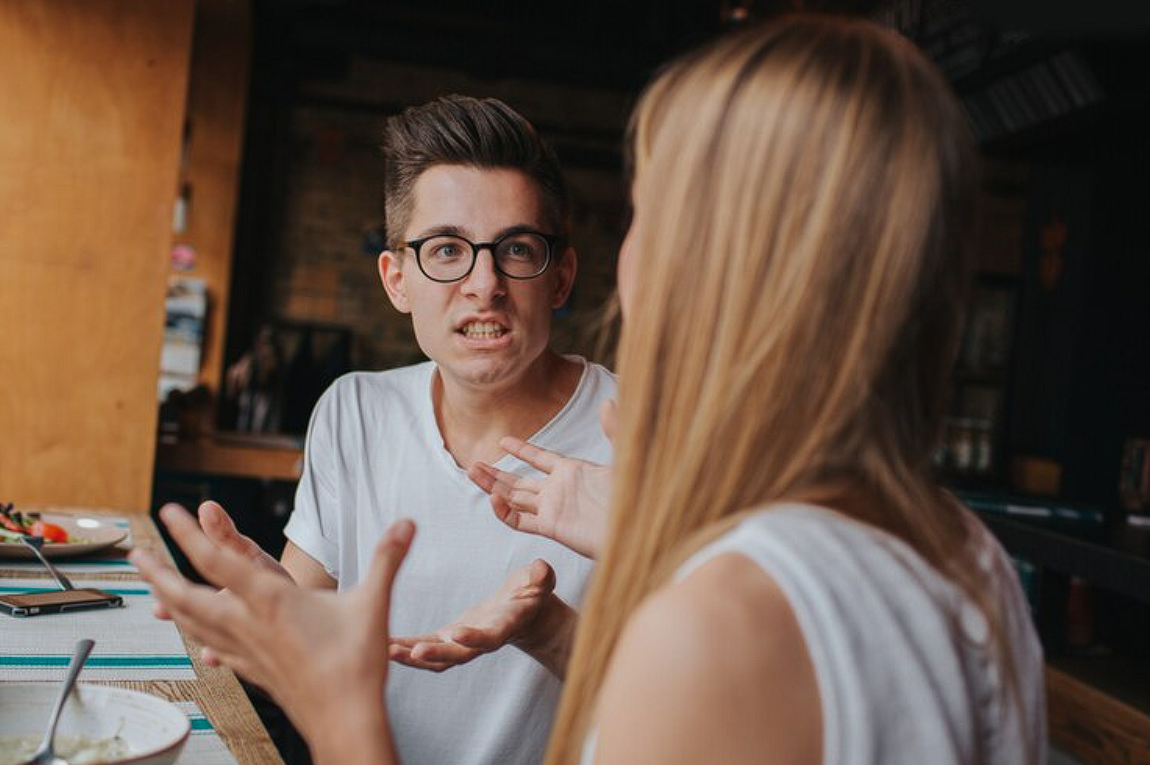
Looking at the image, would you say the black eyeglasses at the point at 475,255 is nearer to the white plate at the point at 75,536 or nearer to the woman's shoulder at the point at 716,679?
the white plate at the point at 75,536

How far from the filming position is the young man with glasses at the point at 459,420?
162cm

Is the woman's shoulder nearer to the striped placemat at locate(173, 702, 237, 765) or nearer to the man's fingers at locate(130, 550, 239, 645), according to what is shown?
the man's fingers at locate(130, 550, 239, 645)

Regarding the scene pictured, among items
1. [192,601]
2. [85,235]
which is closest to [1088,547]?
[192,601]

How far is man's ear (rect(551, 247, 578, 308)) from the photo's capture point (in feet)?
5.66

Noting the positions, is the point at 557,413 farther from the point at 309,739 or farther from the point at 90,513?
the point at 90,513

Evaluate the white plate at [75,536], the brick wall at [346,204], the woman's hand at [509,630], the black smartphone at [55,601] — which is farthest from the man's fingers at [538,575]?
the brick wall at [346,204]

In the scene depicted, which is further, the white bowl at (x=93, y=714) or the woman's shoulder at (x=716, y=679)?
the white bowl at (x=93, y=714)

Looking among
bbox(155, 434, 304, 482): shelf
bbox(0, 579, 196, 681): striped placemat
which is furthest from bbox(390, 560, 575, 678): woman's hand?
bbox(155, 434, 304, 482): shelf

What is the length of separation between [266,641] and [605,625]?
231 mm

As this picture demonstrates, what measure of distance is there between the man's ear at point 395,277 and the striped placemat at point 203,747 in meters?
0.75

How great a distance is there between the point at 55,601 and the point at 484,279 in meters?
0.74

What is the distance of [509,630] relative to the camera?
4.01 feet

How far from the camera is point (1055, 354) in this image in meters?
5.18

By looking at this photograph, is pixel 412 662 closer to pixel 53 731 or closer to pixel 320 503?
pixel 53 731
